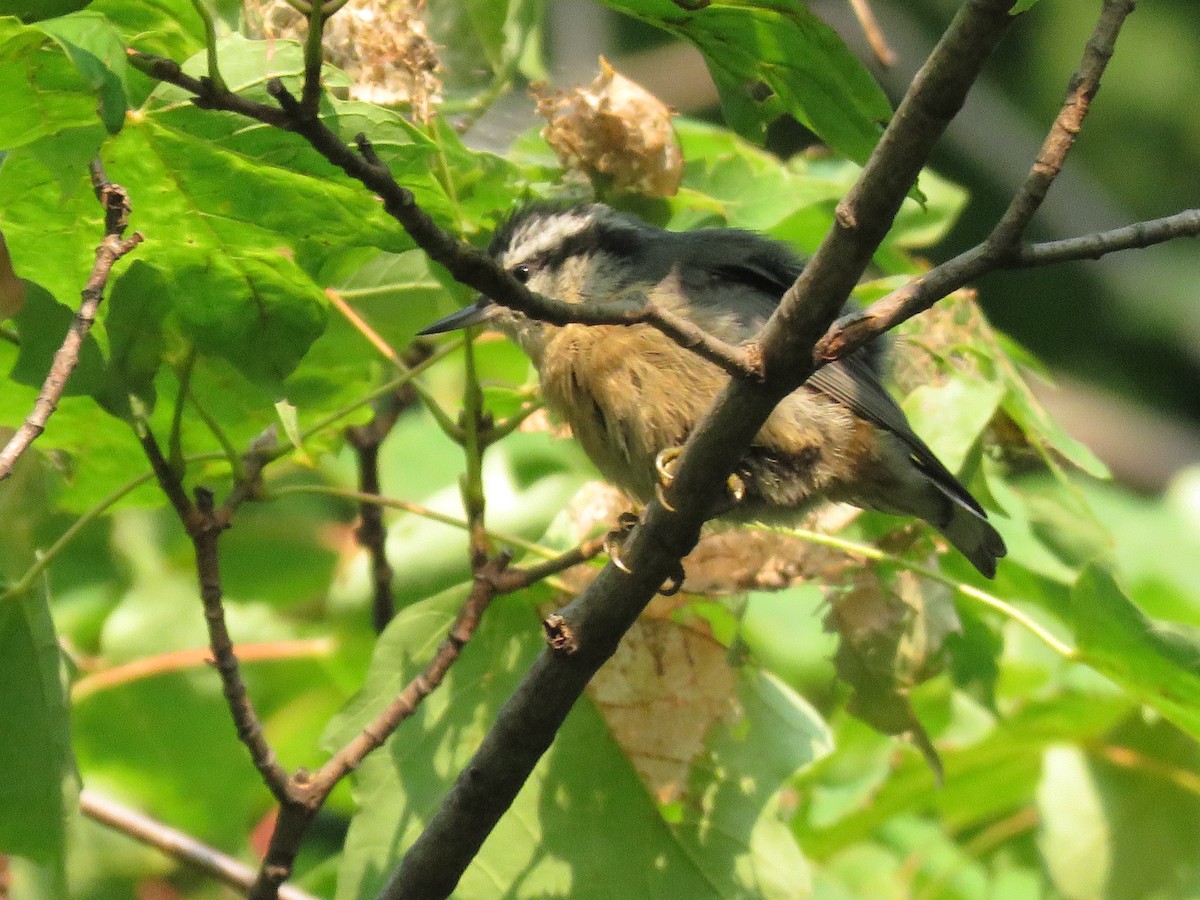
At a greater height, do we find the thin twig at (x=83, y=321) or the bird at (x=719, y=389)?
the bird at (x=719, y=389)

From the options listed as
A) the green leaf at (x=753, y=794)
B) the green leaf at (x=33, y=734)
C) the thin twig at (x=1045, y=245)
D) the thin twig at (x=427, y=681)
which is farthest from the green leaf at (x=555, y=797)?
the thin twig at (x=1045, y=245)

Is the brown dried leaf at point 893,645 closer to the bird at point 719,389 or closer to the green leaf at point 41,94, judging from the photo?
the bird at point 719,389

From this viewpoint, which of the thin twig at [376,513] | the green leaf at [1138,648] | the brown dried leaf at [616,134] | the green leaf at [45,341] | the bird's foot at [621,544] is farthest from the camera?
the thin twig at [376,513]

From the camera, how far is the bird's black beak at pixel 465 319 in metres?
2.41

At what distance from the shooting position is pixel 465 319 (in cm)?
241

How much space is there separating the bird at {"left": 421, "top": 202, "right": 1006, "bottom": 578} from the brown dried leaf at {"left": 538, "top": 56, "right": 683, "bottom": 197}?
0.22 metres

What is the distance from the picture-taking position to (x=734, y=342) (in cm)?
271

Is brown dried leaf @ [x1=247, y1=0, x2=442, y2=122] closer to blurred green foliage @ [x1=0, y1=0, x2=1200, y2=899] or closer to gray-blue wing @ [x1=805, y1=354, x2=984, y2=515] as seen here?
blurred green foliage @ [x1=0, y1=0, x2=1200, y2=899]

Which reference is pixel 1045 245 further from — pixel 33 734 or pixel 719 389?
pixel 33 734

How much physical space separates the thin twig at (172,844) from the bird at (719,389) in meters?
1.02

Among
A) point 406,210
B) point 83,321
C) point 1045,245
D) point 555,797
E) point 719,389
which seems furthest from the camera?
point 719,389

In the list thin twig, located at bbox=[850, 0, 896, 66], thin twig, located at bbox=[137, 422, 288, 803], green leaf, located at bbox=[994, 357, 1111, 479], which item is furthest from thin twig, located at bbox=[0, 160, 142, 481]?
thin twig, located at bbox=[850, 0, 896, 66]

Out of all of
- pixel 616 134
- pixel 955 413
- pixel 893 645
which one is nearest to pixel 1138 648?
pixel 893 645

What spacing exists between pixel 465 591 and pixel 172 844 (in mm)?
862
